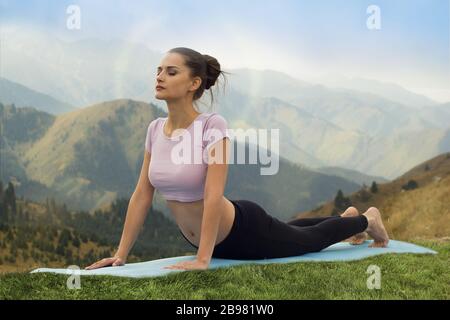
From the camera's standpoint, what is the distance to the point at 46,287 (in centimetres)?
479

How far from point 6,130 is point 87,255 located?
161144 mm

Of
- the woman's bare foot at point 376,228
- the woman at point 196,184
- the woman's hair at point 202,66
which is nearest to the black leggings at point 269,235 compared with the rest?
the woman at point 196,184

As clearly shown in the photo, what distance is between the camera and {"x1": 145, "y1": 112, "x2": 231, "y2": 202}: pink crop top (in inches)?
205

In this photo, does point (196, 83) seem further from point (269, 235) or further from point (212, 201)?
point (269, 235)

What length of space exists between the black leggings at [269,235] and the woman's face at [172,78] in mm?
1261

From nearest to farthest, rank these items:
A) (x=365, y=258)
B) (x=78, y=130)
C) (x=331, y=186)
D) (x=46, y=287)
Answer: (x=46, y=287) → (x=365, y=258) → (x=331, y=186) → (x=78, y=130)

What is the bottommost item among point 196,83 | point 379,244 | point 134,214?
point 379,244

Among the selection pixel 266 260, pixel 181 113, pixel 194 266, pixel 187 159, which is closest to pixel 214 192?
pixel 187 159

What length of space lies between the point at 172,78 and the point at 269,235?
1.93 m

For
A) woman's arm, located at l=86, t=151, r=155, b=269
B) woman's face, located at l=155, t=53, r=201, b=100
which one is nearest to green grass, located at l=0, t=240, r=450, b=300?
woman's arm, located at l=86, t=151, r=155, b=269

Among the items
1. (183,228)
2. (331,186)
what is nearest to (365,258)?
(183,228)

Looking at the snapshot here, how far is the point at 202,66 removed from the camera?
5.40 m

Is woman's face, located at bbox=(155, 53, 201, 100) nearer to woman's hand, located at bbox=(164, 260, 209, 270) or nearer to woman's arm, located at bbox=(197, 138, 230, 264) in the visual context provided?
woman's arm, located at bbox=(197, 138, 230, 264)
